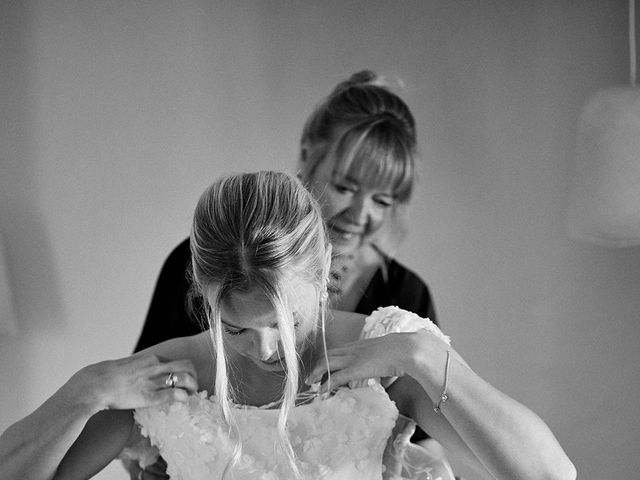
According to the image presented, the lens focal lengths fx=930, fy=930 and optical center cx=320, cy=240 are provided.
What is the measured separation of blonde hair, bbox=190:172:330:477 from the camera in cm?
139

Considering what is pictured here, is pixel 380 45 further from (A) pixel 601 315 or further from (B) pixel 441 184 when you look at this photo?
(A) pixel 601 315

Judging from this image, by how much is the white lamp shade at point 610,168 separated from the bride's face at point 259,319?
0.84m

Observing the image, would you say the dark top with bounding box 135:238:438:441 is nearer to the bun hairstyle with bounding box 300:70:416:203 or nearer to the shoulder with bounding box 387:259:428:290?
the shoulder with bounding box 387:259:428:290

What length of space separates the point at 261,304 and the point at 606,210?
960 mm

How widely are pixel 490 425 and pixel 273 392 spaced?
398mm

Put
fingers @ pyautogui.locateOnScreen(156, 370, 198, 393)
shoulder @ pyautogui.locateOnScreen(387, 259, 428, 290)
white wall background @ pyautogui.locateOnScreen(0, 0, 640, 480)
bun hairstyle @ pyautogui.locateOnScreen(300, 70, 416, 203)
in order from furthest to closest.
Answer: white wall background @ pyautogui.locateOnScreen(0, 0, 640, 480)
shoulder @ pyautogui.locateOnScreen(387, 259, 428, 290)
bun hairstyle @ pyautogui.locateOnScreen(300, 70, 416, 203)
fingers @ pyautogui.locateOnScreen(156, 370, 198, 393)

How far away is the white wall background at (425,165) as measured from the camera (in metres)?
2.42

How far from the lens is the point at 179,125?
250cm

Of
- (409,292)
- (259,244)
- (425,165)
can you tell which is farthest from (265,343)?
(425,165)

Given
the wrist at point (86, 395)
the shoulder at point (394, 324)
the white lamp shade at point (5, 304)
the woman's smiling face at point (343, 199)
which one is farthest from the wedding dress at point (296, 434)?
the white lamp shade at point (5, 304)

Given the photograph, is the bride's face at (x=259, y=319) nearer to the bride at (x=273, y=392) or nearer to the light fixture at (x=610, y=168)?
the bride at (x=273, y=392)

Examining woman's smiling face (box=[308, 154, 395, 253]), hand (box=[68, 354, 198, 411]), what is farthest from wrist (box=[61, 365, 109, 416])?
woman's smiling face (box=[308, 154, 395, 253])

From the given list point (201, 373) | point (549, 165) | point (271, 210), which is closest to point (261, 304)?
point (271, 210)

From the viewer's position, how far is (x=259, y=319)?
139 centimetres
